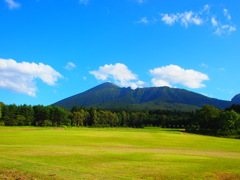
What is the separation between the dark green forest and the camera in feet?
341

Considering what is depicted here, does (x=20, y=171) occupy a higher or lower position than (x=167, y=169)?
higher

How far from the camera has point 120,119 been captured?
17950 cm

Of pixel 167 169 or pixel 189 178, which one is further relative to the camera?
pixel 167 169

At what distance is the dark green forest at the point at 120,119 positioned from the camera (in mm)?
104000

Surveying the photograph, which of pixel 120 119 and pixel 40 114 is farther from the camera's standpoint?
pixel 120 119

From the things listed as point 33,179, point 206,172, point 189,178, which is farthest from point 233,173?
point 33,179

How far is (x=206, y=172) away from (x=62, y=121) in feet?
457

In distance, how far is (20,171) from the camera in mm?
15383

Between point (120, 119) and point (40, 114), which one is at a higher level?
point (40, 114)

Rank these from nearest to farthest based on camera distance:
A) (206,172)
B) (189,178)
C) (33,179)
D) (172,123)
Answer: (33,179), (189,178), (206,172), (172,123)

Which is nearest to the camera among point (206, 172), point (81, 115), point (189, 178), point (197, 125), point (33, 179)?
point (33, 179)

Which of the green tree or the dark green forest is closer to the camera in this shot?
the dark green forest

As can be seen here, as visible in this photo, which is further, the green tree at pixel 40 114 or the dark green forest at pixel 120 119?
the green tree at pixel 40 114

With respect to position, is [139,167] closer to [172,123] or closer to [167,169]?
[167,169]
